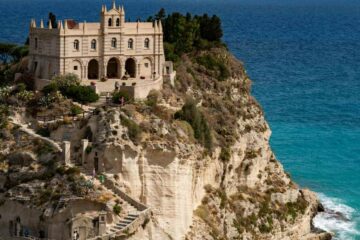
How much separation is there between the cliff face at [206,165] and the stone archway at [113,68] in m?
4.45

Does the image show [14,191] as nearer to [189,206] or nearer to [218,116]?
[189,206]

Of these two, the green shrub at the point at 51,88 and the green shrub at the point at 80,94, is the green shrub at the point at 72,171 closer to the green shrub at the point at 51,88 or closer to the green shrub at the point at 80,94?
the green shrub at the point at 80,94

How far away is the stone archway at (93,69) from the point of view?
89250 mm

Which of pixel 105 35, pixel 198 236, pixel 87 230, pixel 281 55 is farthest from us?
pixel 281 55

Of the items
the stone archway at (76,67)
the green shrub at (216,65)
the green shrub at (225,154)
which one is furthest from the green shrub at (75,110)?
the green shrub at (216,65)

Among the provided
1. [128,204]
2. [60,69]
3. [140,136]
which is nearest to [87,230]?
[128,204]

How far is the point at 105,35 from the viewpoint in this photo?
289 ft

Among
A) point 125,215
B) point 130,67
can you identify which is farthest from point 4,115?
point 125,215

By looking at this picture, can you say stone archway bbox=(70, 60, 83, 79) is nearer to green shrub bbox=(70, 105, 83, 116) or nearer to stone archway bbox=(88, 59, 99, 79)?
stone archway bbox=(88, 59, 99, 79)

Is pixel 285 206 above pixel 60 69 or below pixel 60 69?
below

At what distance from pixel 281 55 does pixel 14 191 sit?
4778 inches

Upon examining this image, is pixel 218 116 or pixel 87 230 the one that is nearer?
pixel 87 230

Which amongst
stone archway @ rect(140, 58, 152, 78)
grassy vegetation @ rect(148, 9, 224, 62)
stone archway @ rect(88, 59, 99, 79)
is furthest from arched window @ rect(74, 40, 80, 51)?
grassy vegetation @ rect(148, 9, 224, 62)

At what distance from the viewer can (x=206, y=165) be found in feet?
282
